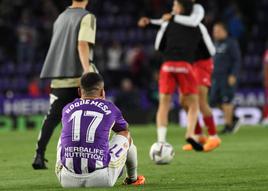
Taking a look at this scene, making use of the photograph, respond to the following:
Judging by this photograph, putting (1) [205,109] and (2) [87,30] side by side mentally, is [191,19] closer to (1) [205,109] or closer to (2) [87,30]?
(1) [205,109]

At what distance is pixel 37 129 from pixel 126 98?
110 inches

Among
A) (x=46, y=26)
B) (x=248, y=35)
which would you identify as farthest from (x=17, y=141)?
(x=248, y=35)

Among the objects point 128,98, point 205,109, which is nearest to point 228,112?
point 128,98

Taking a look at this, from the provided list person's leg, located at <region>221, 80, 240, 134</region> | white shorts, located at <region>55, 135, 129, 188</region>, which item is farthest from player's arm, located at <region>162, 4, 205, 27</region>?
person's leg, located at <region>221, 80, 240, 134</region>

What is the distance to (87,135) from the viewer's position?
26.8 ft

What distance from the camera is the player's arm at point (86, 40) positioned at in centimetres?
1023

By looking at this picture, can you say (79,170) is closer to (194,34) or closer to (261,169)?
(261,169)

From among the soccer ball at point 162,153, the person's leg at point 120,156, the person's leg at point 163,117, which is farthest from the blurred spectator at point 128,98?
the person's leg at point 120,156

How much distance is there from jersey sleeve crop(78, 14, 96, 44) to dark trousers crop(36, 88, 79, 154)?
2.00 feet

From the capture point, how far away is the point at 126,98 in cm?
2303

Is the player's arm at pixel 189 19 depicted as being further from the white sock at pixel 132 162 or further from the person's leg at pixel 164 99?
the white sock at pixel 132 162

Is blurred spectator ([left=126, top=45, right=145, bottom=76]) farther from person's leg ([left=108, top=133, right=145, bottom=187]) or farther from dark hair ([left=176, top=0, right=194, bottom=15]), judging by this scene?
person's leg ([left=108, top=133, right=145, bottom=187])

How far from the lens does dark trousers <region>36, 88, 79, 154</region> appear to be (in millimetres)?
10344

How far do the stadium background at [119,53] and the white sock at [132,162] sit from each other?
44.6 feet
